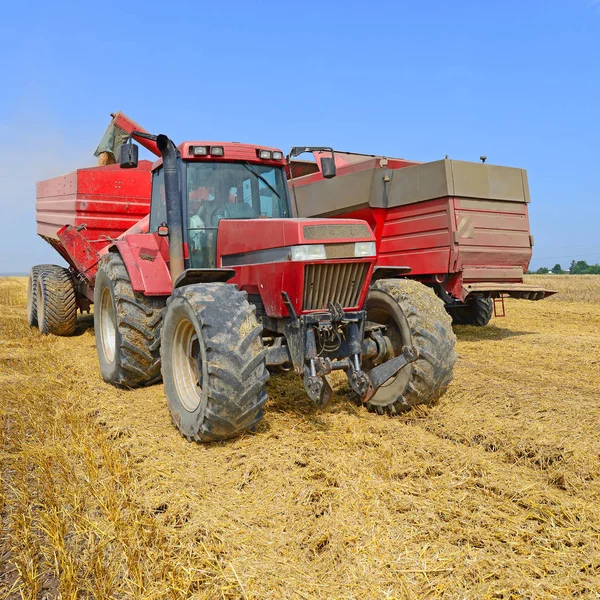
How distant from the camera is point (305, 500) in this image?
3055 millimetres

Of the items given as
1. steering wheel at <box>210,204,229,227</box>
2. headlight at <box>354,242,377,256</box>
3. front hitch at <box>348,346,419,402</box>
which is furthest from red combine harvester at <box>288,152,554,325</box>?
front hitch at <box>348,346,419,402</box>

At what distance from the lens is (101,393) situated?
5.27m

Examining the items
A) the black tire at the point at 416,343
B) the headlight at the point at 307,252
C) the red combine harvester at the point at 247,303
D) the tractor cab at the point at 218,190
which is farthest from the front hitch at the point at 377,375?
the tractor cab at the point at 218,190

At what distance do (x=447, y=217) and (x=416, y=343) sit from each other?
4.09m

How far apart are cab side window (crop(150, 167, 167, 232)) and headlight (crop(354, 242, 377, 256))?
2037mm

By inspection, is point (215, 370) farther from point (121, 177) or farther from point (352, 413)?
point (121, 177)

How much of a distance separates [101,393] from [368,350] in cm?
252

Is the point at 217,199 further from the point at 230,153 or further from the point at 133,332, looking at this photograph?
the point at 133,332

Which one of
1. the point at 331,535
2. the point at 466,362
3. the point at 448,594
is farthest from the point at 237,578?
the point at 466,362

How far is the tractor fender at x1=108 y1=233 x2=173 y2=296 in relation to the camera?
507cm

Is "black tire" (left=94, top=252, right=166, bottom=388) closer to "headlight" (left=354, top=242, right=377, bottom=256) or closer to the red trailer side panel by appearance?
"headlight" (left=354, top=242, right=377, bottom=256)

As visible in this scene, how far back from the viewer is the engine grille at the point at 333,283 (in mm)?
4172

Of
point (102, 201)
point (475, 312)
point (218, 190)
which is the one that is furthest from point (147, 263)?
point (475, 312)

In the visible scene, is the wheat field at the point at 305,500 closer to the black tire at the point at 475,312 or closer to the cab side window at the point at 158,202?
the cab side window at the point at 158,202
